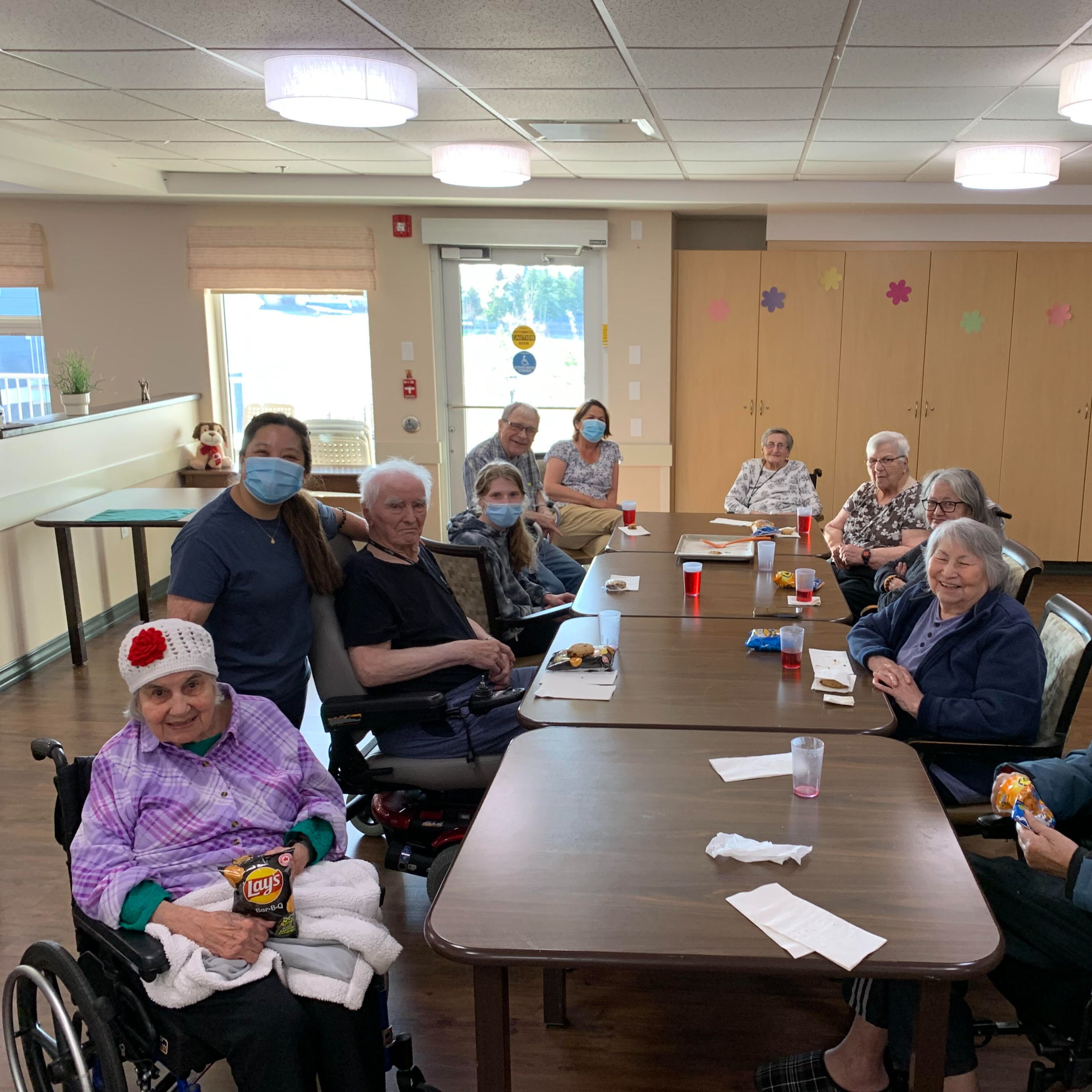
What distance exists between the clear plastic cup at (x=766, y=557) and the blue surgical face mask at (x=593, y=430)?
190 cm

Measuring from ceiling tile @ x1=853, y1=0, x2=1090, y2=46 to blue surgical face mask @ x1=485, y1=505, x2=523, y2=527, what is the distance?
6.16 feet

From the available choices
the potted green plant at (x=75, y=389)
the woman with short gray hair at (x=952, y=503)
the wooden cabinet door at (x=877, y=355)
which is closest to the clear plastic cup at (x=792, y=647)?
the woman with short gray hair at (x=952, y=503)

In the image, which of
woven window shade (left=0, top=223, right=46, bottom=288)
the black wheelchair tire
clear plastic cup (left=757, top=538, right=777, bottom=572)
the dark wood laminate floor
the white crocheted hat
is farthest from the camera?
woven window shade (left=0, top=223, right=46, bottom=288)

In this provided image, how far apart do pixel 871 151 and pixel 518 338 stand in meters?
2.86

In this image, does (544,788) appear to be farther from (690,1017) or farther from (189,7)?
(189,7)

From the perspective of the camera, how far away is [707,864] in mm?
1730

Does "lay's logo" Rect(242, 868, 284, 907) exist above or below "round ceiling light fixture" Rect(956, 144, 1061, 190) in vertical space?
below

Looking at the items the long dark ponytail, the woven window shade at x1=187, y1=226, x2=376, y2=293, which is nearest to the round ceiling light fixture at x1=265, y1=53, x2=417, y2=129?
the long dark ponytail

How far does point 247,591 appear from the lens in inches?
102

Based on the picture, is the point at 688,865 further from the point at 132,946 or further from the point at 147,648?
the point at 147,648

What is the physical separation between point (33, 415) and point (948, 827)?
727 cm

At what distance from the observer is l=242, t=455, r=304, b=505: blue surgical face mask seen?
2639 millimetres

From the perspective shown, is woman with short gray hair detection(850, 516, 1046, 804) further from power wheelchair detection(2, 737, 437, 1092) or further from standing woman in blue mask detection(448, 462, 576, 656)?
power wheelchair detection(2, 737, 437, 1092)

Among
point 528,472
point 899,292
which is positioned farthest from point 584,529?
point 899,292
